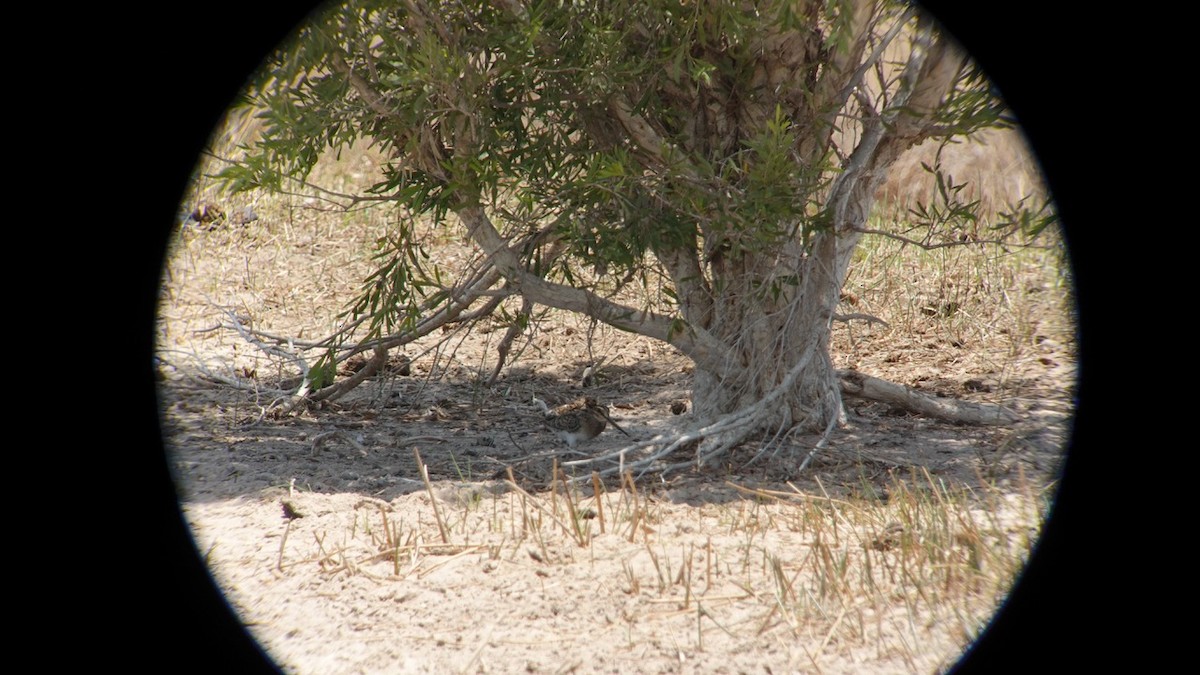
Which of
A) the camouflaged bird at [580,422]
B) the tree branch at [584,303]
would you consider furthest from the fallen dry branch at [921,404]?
the camouflaged bird at [580,422]

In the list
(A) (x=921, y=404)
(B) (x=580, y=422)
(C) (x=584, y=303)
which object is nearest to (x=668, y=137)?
(C) (x=584, y=303)

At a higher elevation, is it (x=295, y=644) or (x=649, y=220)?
(x=649, y=220)

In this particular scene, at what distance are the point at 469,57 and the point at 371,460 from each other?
1825 mm

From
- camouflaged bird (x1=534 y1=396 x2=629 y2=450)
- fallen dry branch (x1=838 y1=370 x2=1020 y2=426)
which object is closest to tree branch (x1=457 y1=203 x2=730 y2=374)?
camouflaged bird (x1=534 y1=396 x2=629 y2=450)

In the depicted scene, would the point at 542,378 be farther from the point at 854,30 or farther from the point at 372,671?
the point at 372,671

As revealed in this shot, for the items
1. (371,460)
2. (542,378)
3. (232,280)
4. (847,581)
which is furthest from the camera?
(232,280)

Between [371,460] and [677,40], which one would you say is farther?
[371,460]

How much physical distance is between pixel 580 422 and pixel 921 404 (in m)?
1.64

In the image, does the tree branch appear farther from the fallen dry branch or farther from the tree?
the fallen dry branch

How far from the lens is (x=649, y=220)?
3.87 metres

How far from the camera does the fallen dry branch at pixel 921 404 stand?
4.63m

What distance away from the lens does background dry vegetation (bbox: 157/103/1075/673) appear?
2.70 metres

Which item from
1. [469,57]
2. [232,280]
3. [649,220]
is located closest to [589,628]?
[649,220]

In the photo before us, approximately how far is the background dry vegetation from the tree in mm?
485
